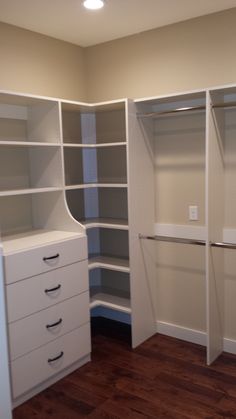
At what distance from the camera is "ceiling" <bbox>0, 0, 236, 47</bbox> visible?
2.57 metres

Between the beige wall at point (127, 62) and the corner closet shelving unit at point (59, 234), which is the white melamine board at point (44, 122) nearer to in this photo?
the corner closet shelving unit at point (59, 234)

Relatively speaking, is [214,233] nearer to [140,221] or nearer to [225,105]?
[140,221]

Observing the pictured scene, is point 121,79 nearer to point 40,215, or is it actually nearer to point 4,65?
point 4,65

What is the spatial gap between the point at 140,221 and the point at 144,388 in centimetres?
121

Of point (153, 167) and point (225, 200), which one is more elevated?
point (153, 167)

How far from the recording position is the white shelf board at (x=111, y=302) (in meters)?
3.13

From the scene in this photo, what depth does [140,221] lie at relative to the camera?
3.12m

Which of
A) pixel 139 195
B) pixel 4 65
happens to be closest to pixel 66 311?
pixel 139 195

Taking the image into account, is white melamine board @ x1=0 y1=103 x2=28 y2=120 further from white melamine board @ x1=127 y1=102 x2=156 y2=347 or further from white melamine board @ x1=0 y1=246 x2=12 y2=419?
white melamine board @ x1=0 y1=246 x2=12 y2=419

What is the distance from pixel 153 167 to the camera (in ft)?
10.7

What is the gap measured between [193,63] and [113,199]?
1302 millimetres

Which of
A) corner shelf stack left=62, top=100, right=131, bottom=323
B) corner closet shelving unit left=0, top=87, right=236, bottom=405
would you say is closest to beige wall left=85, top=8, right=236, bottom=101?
corner closet shelving unit left=0, top=87, right=236, bottom=405

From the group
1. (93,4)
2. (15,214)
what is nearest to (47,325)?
(15,214)

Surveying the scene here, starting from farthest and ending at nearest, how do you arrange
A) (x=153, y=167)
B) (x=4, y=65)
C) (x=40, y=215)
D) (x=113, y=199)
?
(x=113, y=199) → (x=153, y=167) → (x=40, y=215) → (x=4, y=65)
